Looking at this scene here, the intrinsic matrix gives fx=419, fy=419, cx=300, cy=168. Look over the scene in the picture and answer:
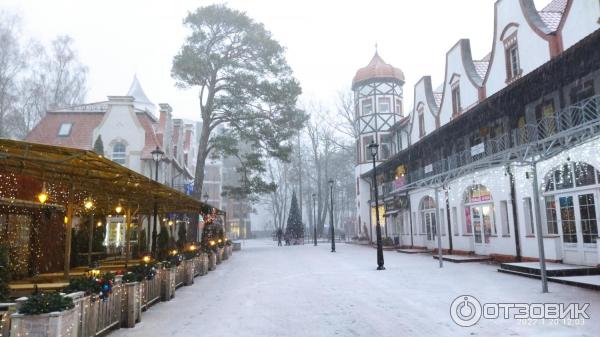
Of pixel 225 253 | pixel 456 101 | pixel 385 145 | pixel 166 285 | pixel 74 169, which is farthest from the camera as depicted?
pixel 385 145

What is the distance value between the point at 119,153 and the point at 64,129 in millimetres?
4322

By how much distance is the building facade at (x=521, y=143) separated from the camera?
506 inches

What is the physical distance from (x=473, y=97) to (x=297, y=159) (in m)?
Result: 39.1

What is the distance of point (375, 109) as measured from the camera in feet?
125

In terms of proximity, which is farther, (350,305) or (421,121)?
(421,121)

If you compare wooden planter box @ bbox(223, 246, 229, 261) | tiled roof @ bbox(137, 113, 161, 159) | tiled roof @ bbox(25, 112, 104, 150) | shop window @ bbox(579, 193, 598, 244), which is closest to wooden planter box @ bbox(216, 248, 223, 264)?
wooden planter box @ bbox(223, 246, 229, 261)

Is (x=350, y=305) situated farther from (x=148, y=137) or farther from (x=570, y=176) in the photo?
(x=148, y=137)

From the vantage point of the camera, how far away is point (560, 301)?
29.4ft

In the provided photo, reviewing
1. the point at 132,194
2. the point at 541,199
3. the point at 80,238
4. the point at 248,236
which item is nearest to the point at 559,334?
the point at 541,199

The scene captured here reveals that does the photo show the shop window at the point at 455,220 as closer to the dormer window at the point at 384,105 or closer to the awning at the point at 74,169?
the awning at the point at 74,169

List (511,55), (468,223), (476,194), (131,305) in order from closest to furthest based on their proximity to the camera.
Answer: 1. (131,305)
2. (511,55)
3. (476,194)
4. (468,223)

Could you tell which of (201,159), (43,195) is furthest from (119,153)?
(43,195)

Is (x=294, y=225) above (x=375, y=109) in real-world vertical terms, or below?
below

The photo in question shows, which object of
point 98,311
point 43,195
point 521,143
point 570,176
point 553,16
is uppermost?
point 553,16
